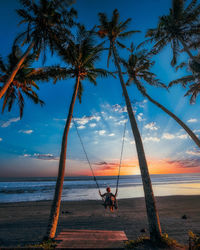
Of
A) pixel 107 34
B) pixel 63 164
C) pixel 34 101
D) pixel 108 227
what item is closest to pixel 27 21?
pixel 107 34

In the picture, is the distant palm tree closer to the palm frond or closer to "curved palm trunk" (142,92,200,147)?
"curved palm trunk" (142,92,200,147)

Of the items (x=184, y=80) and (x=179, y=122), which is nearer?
(x=179, y=122)

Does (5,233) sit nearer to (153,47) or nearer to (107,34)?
(107,34)

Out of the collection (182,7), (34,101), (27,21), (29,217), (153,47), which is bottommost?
(29,217)

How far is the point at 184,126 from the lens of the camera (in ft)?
30.5

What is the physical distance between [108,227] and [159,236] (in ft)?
14.6

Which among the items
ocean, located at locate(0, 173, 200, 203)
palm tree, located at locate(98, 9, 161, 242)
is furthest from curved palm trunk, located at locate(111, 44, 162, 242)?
ocean, located at locate(0, 173, 200, 203)

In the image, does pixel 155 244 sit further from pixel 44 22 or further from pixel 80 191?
pixel 80 191

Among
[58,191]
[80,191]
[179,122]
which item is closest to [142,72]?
[179,122]

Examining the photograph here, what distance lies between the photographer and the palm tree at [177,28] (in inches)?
414

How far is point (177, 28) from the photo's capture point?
11141mm

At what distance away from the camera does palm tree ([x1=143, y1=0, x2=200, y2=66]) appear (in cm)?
1051

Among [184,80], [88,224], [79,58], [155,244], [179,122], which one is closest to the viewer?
[155,244]

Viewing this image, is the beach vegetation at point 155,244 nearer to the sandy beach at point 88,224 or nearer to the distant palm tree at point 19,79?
the sandy beach at point 88,224
